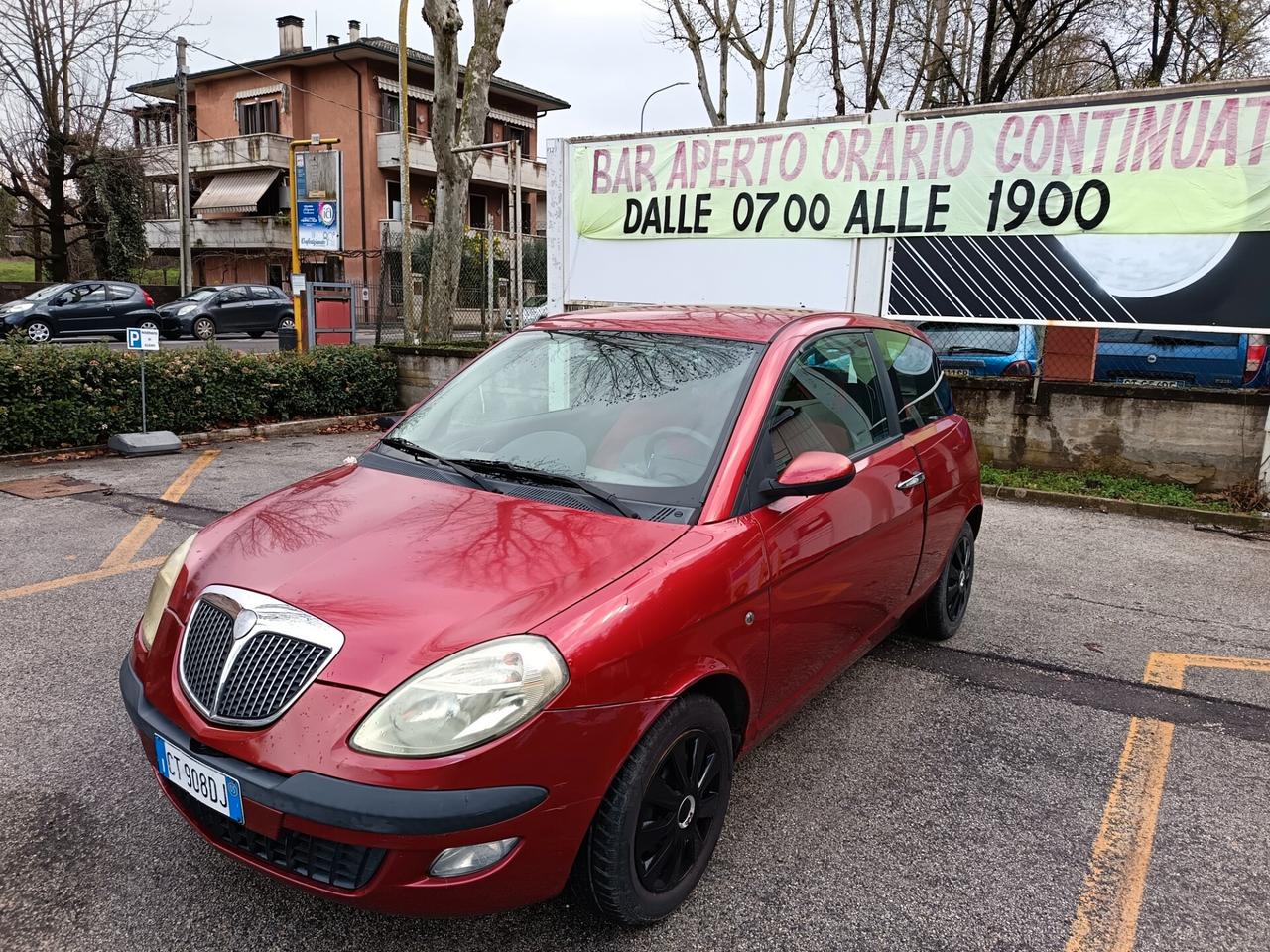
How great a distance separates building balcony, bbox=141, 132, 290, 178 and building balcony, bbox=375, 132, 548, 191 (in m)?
3.97

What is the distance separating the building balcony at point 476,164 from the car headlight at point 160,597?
3188 centimetres

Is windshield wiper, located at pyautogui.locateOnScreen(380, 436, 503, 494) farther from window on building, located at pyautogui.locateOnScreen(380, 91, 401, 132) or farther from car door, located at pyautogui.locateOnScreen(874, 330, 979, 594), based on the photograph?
window on building, located at pyautogui.locateOnScreen(380, 91, 401, 132)

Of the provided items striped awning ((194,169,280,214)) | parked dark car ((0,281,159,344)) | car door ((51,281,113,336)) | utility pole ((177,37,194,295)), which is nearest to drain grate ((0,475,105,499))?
parked dark car ((0,281,159,344))

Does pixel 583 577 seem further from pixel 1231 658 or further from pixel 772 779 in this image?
pixel 1231 658

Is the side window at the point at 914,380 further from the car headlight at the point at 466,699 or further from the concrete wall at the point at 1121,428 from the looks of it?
the concrete wall at the point at 1121,428

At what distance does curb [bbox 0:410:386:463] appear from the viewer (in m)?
8.66

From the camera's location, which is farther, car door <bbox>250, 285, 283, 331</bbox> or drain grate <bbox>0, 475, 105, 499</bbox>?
car door <bbox>250, 285, 283, 331</bbox>

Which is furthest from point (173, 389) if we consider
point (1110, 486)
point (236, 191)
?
point (236, 191)

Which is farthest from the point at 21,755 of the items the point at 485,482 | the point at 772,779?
the point at 772,779

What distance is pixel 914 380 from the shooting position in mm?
4188

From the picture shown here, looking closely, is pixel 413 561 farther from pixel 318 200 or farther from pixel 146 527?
pixel 318 200

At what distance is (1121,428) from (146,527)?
325 inches

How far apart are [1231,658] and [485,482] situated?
13.1ft

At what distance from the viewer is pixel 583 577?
2.29 m
